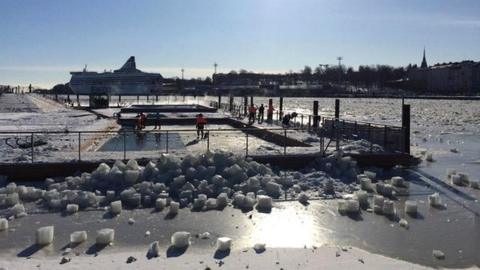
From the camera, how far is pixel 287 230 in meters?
10.5

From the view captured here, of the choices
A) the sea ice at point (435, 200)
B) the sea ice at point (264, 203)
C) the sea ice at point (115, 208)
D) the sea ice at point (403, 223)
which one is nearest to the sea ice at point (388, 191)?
the sea ice at point (435, 200)

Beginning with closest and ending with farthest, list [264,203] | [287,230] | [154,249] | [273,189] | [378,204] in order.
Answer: [154,249] → [287,230] → [378,204] → [264,203] → [273,189]

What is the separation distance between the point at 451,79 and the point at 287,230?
191246 millimetres

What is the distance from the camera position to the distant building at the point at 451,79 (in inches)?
7082

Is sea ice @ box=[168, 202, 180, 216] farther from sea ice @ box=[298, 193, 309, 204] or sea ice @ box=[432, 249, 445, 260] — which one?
sea ice @ box=[432, 249, 445, 260]

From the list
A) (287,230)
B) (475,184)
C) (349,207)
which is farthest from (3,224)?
(475,184)

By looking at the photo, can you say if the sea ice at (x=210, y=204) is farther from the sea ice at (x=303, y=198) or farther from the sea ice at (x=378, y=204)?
the sea ice at (x=378, y=204)

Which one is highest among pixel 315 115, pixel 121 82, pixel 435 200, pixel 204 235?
pixel 121 82

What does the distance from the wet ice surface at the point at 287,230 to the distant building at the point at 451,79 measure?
173 meters

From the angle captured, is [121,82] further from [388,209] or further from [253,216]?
[388,209]

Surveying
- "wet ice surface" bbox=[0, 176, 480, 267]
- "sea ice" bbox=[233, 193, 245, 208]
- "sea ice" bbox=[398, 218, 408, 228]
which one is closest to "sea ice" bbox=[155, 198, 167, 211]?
"wet ice surface" bbox=[0, 176, 480, 267]

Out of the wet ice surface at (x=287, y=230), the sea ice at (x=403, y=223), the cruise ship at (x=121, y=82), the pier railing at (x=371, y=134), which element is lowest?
the wet ice surface at (x=287, y=230)

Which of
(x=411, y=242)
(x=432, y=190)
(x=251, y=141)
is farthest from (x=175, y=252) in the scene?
(x=251, y=141)

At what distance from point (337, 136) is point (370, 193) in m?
6.23
